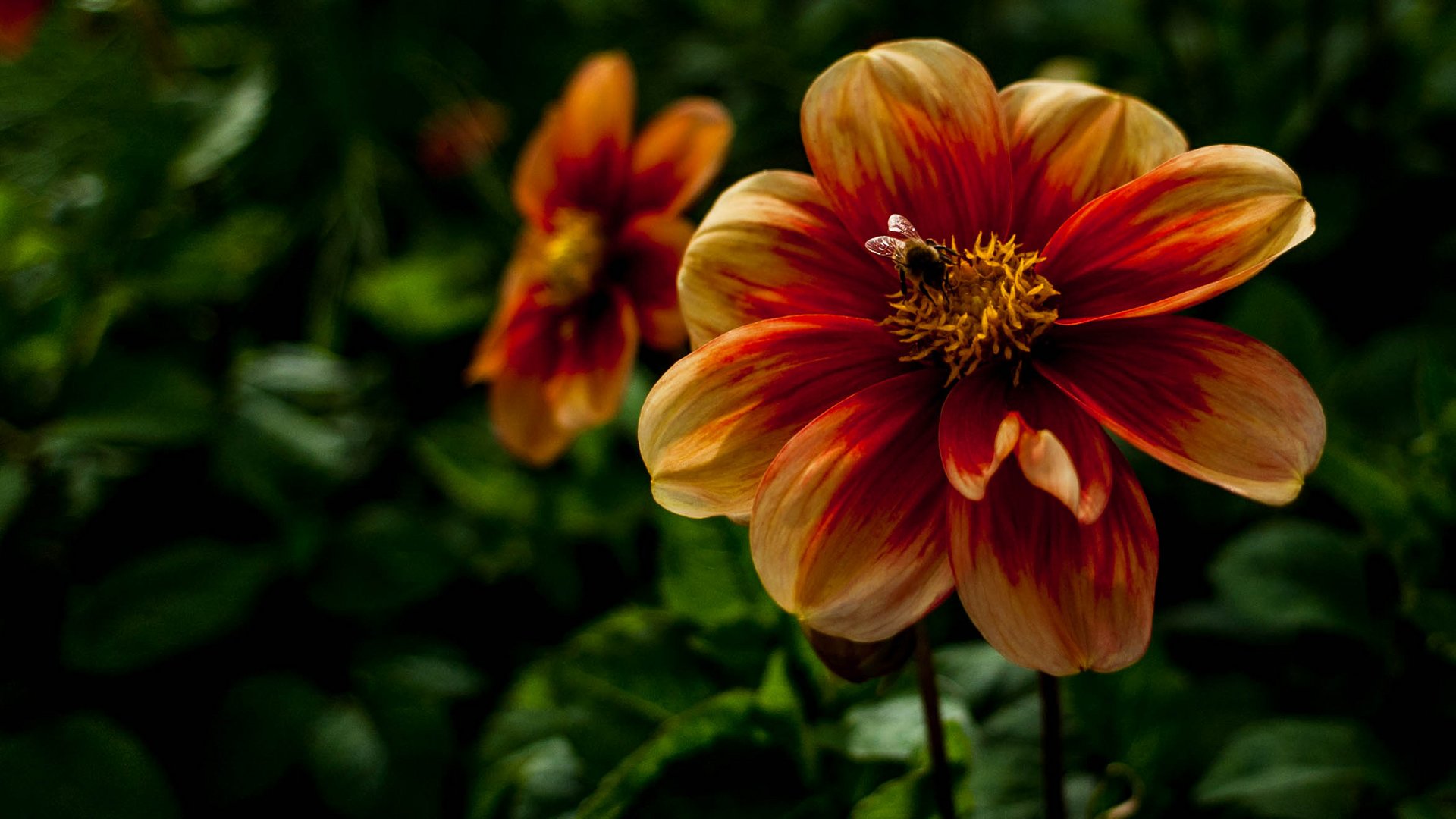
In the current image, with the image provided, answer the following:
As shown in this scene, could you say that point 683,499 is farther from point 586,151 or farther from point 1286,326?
point 1286,326

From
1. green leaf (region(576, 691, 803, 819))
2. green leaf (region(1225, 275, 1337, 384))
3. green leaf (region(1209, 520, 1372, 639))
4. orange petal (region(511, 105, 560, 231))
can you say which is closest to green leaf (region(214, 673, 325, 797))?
green leaf (region(576, 691, 803, 819))

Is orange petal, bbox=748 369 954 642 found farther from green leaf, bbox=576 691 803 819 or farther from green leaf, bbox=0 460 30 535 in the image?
green leaf, bbox=0 460 30 535

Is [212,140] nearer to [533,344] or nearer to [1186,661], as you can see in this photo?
[533,344]

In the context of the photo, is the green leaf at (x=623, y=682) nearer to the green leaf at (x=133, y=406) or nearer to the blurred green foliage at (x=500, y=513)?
the blurred green foliage at (x=500, y=513)

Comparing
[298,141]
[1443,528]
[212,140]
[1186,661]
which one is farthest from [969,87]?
[298,141]

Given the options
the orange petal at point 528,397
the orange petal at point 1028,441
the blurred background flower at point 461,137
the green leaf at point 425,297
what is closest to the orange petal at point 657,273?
the orange petal at point 528,397

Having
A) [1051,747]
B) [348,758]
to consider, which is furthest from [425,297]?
[1051,747]

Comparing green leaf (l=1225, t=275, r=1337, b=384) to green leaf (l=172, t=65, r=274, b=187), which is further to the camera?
green leaf (l=172, t=65, r=274, b=187)
